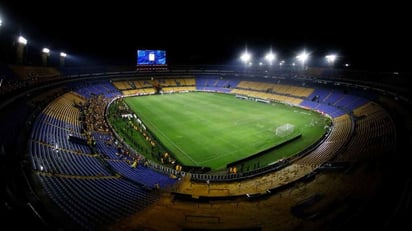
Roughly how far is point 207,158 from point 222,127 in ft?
31.9

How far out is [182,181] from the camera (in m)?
19.2

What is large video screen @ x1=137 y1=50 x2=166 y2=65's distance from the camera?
62.6m

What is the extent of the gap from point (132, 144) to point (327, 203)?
65.7 ft

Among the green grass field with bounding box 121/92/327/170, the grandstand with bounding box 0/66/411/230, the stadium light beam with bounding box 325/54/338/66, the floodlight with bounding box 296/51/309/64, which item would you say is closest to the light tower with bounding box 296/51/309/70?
the floodlight with bounding box 296/51/309/64

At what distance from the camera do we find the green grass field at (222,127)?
25.7 m

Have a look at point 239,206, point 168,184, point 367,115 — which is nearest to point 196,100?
point 367,115

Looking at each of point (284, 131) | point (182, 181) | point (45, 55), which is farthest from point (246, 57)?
point (182, 181)

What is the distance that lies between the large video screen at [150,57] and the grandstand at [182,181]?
95.2 feet

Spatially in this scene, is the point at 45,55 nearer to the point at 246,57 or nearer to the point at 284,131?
the point at 246,57

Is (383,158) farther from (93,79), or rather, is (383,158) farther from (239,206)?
(93,79)

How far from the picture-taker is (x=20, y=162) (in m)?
12.9

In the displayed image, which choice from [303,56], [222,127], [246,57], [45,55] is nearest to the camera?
[222,127]

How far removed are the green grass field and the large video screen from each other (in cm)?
1454

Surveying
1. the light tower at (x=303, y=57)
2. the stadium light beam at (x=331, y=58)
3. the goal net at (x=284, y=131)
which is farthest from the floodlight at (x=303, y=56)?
the goal net at (x=284, y=131)
